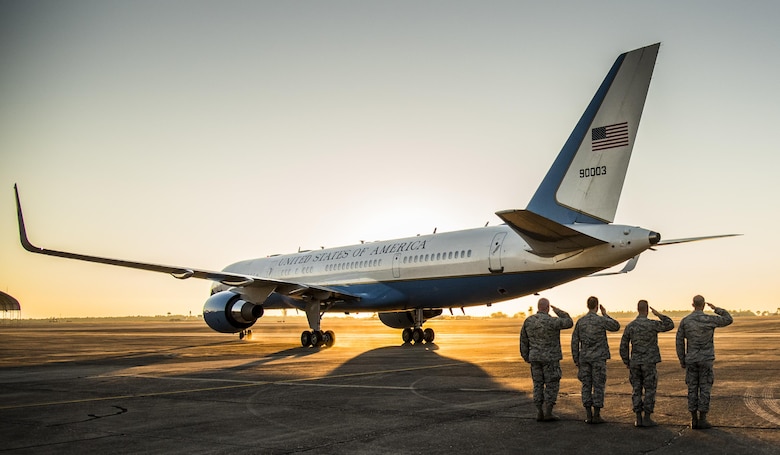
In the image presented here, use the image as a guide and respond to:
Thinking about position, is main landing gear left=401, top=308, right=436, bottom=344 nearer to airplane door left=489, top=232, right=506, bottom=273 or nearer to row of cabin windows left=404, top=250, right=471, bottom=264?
row of cabin windows left=404, top=250, right=471, bottom=264

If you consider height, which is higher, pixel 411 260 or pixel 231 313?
pixel 411 260

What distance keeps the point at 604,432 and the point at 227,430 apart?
199 inches

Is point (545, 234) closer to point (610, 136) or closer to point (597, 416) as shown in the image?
point (610, 136)

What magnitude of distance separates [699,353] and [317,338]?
2061cm

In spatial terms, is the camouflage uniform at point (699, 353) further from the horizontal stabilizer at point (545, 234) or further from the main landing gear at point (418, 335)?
the main landing gear at point (418, 335)

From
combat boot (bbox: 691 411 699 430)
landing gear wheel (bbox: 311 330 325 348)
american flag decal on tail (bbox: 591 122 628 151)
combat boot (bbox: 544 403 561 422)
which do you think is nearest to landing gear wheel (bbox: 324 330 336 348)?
landing gear wheel (bbox: 311 330 325 348)

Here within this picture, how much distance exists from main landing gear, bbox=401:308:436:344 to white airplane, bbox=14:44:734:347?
0.04 meters

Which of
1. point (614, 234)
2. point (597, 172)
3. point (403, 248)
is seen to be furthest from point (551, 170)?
point (403, 248)

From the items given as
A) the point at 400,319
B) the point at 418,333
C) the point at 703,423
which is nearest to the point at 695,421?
the point at 703,423

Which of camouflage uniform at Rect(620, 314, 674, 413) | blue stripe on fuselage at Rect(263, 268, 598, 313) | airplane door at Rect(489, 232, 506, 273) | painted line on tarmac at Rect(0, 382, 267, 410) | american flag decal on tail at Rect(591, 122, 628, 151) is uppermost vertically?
american flag decal on tail at Rect(591, 122, 628, 151)

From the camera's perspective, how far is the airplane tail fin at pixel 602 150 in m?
19.2

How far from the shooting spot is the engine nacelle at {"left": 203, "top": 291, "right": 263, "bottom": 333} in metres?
28.1

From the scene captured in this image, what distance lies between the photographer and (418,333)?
2948cm

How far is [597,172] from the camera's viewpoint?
65.3 feet
